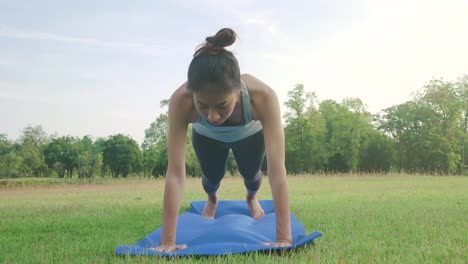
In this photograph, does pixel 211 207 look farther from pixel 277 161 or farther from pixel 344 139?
pixel 344 139

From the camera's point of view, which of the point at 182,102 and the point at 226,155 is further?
the point at 226,155

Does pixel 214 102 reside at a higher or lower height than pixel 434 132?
lower

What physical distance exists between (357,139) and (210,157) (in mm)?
34330

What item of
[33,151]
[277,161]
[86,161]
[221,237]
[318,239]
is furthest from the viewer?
[86,161]

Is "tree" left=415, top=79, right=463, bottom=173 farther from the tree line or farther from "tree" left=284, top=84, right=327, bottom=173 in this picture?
"tree" left=284, top=84, right=327, bottom=173

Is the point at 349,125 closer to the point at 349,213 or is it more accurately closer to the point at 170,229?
the point at 349,213

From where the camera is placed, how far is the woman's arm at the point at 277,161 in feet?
10.6

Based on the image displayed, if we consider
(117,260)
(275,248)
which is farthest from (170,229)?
(275,248)

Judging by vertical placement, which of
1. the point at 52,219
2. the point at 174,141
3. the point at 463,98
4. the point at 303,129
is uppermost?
the point at 463,98

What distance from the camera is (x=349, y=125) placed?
3772cm

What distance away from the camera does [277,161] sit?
10.9 feet

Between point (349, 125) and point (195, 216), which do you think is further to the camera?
point (349, 125)

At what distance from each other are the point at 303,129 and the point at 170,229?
32.4 meters

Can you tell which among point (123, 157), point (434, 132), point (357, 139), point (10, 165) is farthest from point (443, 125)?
point (10, 165)
